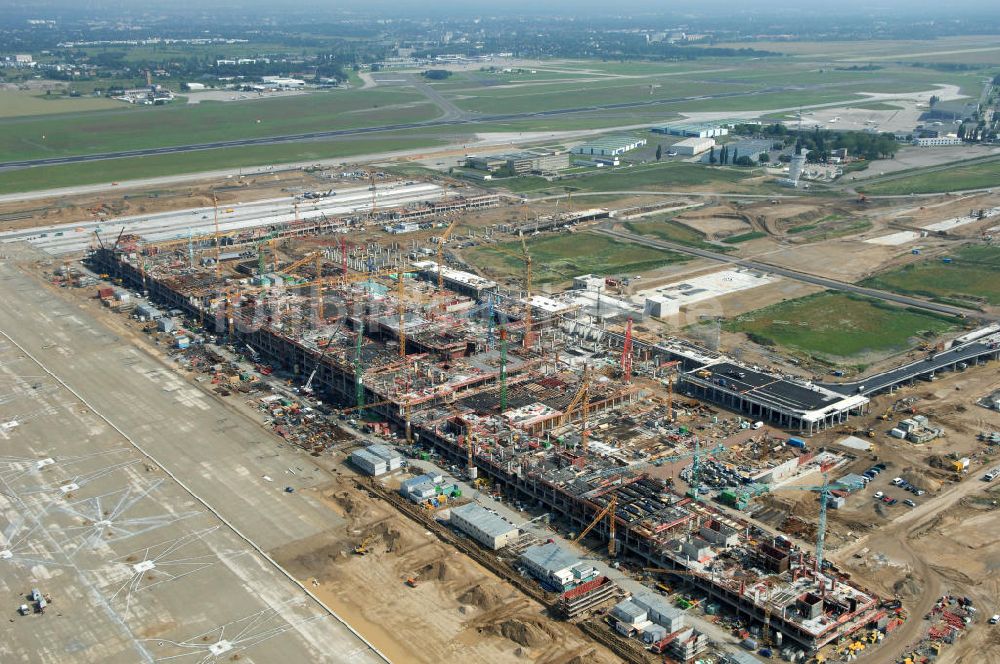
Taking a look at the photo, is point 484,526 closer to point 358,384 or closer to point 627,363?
point 358,384

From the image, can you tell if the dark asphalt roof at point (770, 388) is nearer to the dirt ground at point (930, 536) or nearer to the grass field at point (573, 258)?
the dirt ground at point (930, 536)

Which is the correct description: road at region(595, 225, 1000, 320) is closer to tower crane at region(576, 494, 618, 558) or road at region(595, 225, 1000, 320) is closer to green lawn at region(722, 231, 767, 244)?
green lawn at region(722, 231, 767, 244)

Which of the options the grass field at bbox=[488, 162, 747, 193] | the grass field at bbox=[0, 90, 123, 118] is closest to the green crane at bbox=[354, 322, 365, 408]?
the grass field at bbox=[488, 162, 747, 193]

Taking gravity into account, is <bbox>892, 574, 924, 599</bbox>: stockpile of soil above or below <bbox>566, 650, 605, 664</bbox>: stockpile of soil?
above

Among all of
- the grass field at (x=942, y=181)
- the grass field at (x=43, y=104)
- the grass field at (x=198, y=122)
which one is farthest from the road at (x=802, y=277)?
the grass field at (x=43, y=104)

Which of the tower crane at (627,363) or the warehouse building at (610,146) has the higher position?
the warehouse building at (610,146)

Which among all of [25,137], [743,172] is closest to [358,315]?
[743,172]

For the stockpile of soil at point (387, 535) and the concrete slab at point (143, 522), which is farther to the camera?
the stockpile of soil at point (387, 535)
